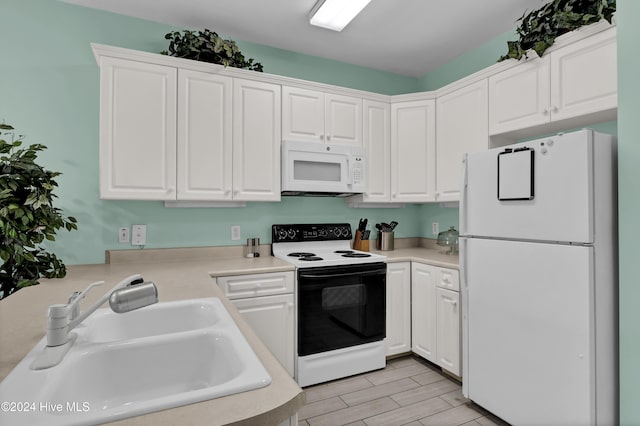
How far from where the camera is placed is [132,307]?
839 mm

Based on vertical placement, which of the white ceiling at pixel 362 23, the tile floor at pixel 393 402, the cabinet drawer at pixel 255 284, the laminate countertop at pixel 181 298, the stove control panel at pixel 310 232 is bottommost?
the tile floor at pixel 393 402

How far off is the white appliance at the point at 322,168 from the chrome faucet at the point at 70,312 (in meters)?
1.84

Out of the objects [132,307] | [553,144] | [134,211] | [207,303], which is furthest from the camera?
[134,211]

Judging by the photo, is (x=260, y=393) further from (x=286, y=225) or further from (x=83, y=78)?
(x=83, y=78)

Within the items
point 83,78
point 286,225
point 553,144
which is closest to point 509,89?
point 553,144

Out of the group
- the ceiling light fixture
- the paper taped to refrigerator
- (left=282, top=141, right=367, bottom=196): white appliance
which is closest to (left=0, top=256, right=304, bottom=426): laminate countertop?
(left=282, top=141, right=367, bottom=196): white appliance

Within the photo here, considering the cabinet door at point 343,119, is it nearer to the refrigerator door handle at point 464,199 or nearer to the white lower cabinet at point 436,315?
the refrigerator door handle at point 464,199

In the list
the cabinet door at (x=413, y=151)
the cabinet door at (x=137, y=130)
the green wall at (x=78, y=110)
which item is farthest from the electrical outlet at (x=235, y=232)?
the cabinet door at (x=413, y=151)

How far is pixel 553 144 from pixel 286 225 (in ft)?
6.55

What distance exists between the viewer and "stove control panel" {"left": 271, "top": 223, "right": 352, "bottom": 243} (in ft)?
9.62

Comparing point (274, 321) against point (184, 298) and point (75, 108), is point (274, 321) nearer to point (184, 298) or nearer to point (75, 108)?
point (184, 298)

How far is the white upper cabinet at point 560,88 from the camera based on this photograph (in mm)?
1866

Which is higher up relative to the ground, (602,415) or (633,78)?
(633,78)

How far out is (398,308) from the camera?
109 inches
